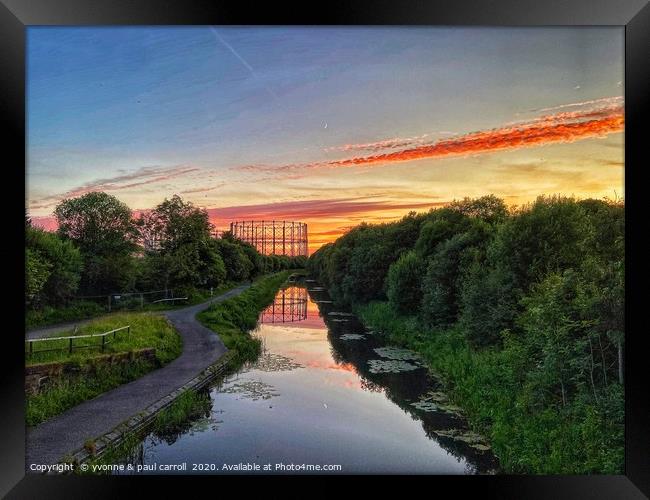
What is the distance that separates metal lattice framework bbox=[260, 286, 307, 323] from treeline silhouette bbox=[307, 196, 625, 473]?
2809mm

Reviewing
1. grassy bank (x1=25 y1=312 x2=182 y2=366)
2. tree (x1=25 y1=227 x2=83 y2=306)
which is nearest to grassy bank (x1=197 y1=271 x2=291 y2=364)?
grassy bank (x1=25 y1=312 x2=182 y2=366)

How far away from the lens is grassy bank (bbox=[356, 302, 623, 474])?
164 inches

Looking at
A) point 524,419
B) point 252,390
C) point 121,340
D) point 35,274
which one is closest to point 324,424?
point 252,390

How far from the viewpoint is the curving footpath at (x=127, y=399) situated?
4363 millimetres

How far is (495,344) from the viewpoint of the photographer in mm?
6770

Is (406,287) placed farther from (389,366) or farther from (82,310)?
(82,310)

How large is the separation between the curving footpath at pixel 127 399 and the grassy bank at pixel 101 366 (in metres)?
0.10

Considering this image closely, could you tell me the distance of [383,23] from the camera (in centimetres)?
388

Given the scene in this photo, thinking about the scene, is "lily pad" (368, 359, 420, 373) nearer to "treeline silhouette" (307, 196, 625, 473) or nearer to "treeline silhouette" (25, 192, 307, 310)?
"treeline silhouette" (307, 196, 625, 473)

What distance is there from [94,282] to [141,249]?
2.56 feet

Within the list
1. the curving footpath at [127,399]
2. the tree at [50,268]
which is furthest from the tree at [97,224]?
the curving footpath at [127,399]

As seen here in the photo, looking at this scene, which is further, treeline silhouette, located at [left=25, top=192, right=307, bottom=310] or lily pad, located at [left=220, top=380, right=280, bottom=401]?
lily pad, located at [left=220, top=380, right=280, bottom=401]

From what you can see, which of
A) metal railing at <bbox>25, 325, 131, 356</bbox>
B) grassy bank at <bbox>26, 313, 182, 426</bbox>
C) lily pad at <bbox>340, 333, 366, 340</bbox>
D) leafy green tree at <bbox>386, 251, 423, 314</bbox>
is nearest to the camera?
metal railing at <bbox>25, 325, 131, 356</bbox>

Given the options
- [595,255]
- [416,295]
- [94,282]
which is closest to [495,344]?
[595,255]
